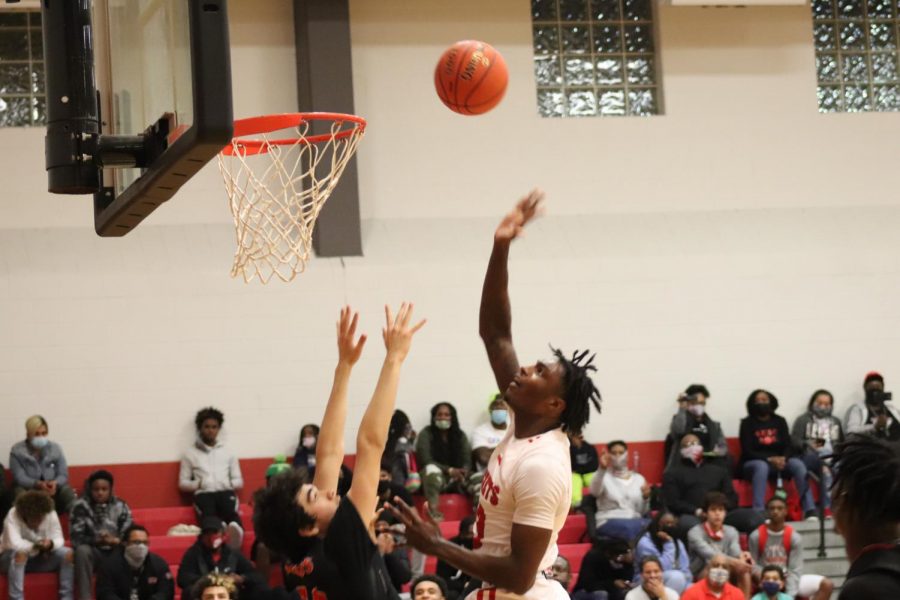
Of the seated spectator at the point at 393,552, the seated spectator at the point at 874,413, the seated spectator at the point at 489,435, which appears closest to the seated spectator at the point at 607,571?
the seated spectator at the point at 393,552

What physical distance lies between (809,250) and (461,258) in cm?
381

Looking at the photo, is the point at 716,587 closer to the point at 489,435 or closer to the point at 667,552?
the point at 667,552

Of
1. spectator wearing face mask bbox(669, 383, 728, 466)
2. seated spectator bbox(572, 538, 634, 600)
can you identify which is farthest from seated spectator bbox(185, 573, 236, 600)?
spectator wearing face mask bbox(669, 383, 728, 466)

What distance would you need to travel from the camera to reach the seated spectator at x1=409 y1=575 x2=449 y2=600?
8.95 metres

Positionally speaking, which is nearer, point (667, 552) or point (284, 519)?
point (284, 519)

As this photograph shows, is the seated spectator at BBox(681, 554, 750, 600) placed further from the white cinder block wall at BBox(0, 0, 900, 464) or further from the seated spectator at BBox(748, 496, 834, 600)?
the white cinder block wall at BBox(0, 0, 900, 464)

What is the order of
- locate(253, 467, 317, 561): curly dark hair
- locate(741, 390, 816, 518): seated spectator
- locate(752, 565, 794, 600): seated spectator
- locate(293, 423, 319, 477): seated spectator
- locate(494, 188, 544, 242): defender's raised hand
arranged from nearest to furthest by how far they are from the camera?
locate(253, 467, 317, 561): curly dark hair → locate(494, 188, 544, 242): defender's raised hand → locate(752, 565, 794, 600): seated spectator → locate(293, 423, 319, 477): seated spectator → locate(741, 390, 816, 518): seated spectator

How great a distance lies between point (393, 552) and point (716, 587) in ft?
8.65

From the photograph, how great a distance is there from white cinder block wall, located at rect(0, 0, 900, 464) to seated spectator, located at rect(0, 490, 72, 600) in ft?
5.53

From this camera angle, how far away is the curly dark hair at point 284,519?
12.1ft

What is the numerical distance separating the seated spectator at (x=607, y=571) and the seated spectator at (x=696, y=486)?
1.42m

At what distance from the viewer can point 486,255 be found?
43.9 feet

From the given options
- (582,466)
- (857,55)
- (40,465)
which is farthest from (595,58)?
(40,465)

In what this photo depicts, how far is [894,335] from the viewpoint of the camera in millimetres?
14117
